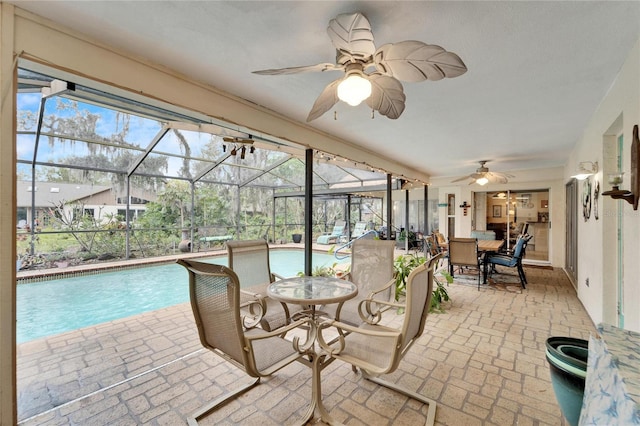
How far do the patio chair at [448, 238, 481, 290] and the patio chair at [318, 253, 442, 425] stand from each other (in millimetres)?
3659

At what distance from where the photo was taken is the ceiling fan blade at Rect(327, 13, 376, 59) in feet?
4.75

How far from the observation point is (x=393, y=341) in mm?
1778

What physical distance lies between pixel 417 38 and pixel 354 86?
64 cm

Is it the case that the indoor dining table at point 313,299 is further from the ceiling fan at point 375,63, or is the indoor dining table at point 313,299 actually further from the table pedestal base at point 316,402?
the ceiling fan at point 375,63

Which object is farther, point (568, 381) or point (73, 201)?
point (73, 201)

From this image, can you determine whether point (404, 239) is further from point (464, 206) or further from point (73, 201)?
point (73, 201)

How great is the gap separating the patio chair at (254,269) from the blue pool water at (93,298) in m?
2.67

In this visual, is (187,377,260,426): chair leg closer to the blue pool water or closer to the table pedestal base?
the table pedestal base

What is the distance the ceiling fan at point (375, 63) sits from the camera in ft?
4.74

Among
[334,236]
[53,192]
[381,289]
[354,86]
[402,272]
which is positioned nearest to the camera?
[354,86]

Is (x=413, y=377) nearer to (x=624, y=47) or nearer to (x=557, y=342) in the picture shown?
(x=557, y=342)

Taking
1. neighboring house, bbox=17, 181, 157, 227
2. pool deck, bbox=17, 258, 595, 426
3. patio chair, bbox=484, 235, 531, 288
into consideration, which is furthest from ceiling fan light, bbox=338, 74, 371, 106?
neighboring house, bbox=17, 181, 157, 227

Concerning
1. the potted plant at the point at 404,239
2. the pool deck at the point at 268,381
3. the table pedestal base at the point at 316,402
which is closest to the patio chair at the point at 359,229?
the potted plant at the point at 404,239

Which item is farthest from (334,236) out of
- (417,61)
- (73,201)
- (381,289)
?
(417,61)
